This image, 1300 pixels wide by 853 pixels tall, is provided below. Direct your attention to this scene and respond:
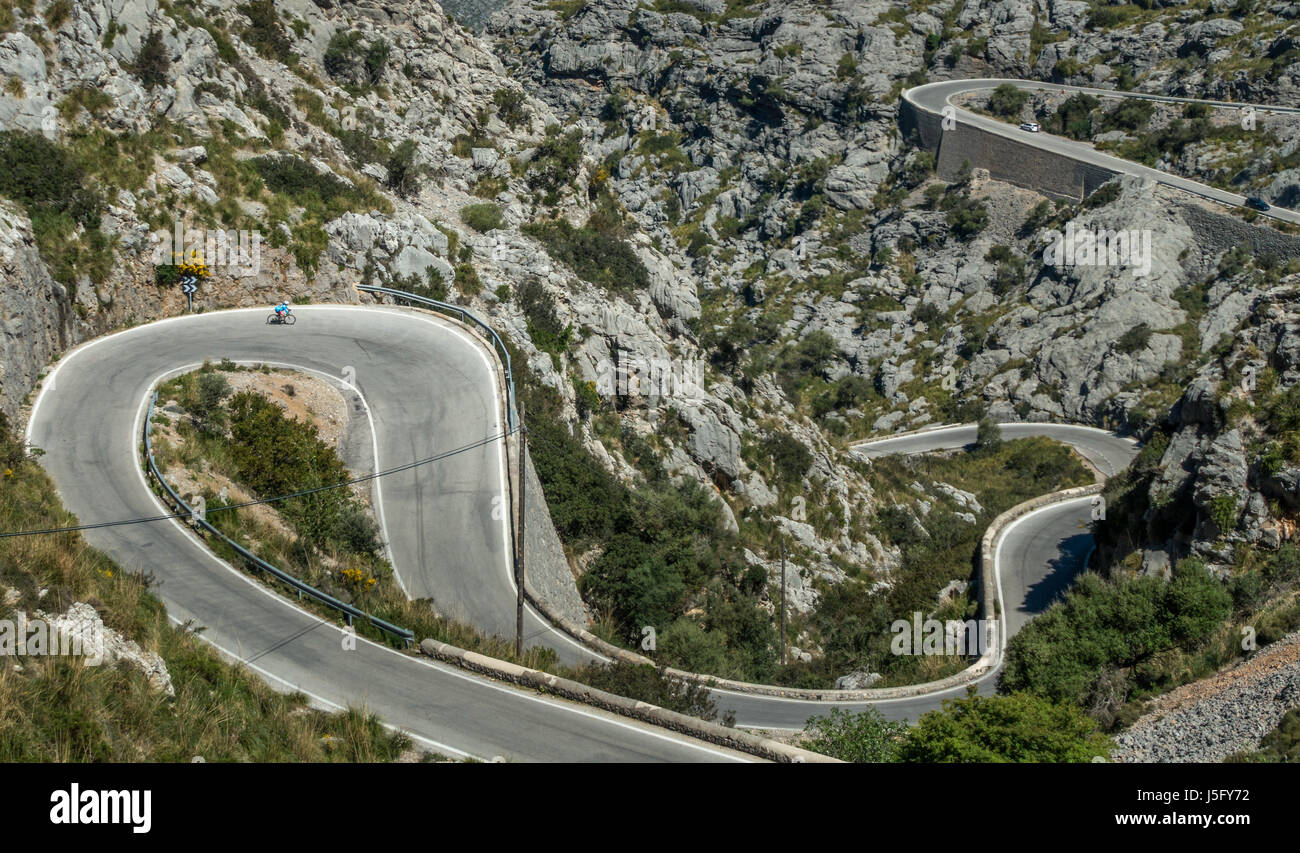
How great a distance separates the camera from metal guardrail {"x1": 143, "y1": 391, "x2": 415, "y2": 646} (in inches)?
650

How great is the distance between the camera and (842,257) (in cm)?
8288

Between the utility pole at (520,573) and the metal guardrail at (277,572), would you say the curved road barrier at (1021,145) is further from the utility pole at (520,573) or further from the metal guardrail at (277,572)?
the metal guardrail at (277,572)

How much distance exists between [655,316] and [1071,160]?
5180 centimetres

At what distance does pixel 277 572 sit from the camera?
58.0 ft

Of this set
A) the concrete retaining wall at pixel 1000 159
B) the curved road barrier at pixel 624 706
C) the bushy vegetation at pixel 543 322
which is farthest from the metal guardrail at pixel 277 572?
the concrete retaining wall at pixel 1000 159

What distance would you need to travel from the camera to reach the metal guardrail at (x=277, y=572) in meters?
16.5

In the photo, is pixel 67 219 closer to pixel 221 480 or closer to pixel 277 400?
pixel 277 400

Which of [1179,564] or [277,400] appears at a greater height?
[277,400]

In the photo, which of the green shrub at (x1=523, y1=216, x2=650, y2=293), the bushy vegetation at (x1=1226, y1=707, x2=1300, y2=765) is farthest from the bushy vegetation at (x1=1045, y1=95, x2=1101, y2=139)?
the bushy vegetation at (x1=1226, y1=707, x2=1300, y2=765)

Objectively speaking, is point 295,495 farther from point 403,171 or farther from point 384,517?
point 403,171

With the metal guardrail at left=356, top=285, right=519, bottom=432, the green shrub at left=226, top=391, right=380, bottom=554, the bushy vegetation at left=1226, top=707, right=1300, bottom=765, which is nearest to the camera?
the bushy vegetation at left=1226, top=707, right=1300, bottom=765

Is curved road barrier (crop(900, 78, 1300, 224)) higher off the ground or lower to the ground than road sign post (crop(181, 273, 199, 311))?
higher

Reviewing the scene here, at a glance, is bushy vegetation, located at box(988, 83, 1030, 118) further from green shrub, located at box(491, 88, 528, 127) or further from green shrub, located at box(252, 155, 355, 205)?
green shrub, located at box(252, 155, 355, 205)

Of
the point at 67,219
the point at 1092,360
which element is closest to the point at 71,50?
the point at 67,219
